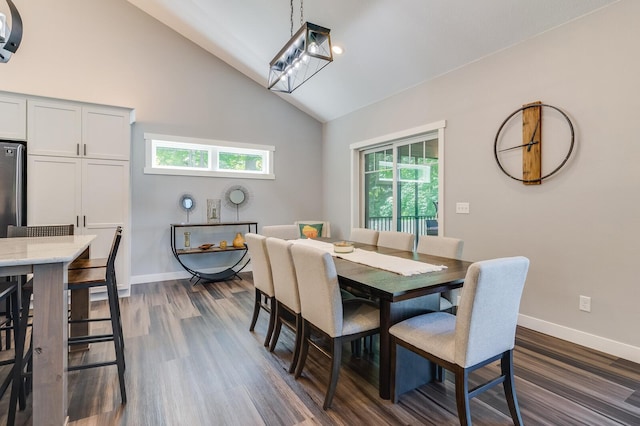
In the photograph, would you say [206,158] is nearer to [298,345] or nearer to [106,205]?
[106,205]

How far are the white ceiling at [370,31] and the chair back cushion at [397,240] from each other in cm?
206

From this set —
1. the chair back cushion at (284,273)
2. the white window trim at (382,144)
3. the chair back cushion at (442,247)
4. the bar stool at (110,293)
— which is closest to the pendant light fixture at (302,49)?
the chair back cushion at (284,273)

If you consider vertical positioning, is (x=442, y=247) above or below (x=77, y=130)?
below

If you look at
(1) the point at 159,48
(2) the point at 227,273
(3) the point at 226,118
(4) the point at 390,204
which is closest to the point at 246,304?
(2) the point at 227,273

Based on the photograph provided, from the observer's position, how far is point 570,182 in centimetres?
269

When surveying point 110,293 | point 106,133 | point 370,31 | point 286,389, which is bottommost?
point 286,389

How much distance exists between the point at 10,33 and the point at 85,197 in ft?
7.93

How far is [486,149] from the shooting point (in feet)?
10.8

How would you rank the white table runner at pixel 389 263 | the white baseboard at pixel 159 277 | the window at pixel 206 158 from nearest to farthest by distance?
the white table runner at pixel 389 263 → the white baseboard at pixel 159 277 → the window at pixel 206 158

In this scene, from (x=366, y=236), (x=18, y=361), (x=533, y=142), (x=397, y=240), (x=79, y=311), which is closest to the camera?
(x=18, y=361)

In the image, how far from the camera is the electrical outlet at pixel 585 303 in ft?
8.54

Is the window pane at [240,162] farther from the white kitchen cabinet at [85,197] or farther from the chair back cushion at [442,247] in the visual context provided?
the chair back cushion at [442,247]

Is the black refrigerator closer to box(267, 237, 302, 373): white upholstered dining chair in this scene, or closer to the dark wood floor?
the dark wood floor

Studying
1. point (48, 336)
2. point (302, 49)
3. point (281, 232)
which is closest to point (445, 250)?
point (281, 232)
